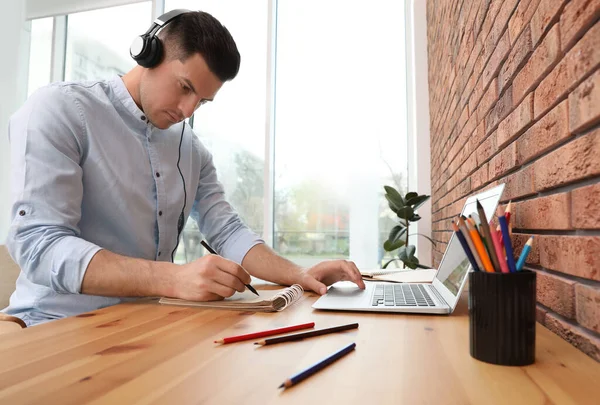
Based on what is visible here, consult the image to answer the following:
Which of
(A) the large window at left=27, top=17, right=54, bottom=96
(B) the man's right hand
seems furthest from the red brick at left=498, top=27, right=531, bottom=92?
(A) the large window at left=27, top=17, right=54, bottom=96

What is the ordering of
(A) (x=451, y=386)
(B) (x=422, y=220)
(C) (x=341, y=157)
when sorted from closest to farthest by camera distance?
1. (A) (x=451, y=386)
2. (B) (x=422, y=220)
3. (C) (x=341, y=157)

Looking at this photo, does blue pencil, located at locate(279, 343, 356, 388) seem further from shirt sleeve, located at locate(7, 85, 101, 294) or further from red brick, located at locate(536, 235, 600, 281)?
shirt sleeve, located at locate(7, 85, 101, 294)

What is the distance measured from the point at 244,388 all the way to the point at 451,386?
0.21 metres

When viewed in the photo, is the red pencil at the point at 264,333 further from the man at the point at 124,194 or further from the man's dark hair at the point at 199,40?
the man's dark hair at the point at 199,40

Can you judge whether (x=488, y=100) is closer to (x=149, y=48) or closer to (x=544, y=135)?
(x=544, y=135)

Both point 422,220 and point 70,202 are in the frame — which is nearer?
point 70,202

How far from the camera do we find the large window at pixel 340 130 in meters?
2.99

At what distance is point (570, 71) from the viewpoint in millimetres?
526

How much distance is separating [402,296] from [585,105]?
57cm

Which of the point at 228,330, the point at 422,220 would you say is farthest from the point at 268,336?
the point at 422,220

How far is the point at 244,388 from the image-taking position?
41 centimetres

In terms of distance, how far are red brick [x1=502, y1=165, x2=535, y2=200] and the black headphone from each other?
1.01m

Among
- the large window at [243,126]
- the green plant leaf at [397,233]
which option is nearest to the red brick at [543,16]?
the green plant leaf at [397,233]

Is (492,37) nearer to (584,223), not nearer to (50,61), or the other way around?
(584,223)
